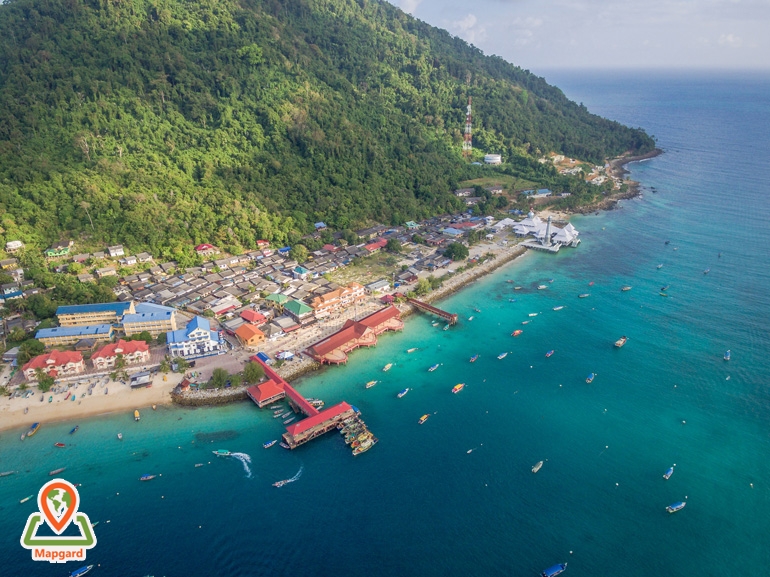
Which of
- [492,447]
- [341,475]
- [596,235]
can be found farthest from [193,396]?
[596,235]

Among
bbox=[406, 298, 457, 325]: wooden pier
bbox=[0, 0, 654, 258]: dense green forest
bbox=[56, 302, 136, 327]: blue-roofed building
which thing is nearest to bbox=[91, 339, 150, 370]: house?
bbox=[56, 302, 136, 327]: blue-roofed building

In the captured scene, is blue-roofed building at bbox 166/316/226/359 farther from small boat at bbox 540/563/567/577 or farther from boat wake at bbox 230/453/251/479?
small boat at bbox 540/563/567/577

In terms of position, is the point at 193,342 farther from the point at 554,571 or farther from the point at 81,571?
the point at 554,571

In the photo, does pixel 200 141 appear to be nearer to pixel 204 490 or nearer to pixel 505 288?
pixel 505 288

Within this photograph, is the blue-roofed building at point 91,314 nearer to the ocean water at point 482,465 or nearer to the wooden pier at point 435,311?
the ocean water at point 482,465

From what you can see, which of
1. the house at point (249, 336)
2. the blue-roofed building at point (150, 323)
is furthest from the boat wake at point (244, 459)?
the blue-roofed building at point (150, 323)

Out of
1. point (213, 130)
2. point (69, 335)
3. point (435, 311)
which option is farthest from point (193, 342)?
point (213, 130)
